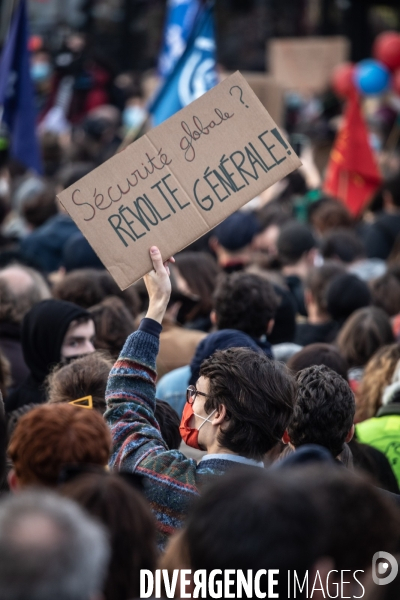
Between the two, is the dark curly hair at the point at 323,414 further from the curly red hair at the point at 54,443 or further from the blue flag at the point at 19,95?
the blue flag at the point at 19,95

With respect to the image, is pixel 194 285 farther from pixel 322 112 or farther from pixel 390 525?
pixel 322 112

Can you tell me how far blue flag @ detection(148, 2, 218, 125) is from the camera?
806cm

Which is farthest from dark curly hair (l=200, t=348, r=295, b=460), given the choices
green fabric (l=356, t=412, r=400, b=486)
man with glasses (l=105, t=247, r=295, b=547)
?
green fabric (l=356, t=412, r=400, b=486)

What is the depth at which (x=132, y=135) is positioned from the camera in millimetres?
9000

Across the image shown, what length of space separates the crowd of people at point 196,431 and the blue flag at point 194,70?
6.98 ft

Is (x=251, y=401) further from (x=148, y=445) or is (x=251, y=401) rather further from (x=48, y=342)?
(x=48, y=342)

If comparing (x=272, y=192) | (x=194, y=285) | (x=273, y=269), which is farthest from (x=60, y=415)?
(x=272, y=192)

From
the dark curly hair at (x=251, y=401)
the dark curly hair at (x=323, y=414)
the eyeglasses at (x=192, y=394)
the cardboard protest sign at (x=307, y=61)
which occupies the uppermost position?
the cardboard protest sign at (x=307, y=61)

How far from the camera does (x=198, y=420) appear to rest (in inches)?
112

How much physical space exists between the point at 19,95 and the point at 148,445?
5930 millimetres

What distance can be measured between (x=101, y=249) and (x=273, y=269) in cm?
361

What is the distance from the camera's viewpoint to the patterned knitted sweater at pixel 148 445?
263 centimetres

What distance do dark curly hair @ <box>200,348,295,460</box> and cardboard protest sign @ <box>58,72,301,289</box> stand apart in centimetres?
58

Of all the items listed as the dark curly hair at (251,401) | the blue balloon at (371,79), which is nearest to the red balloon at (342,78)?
the blue balloon at (371,79)
